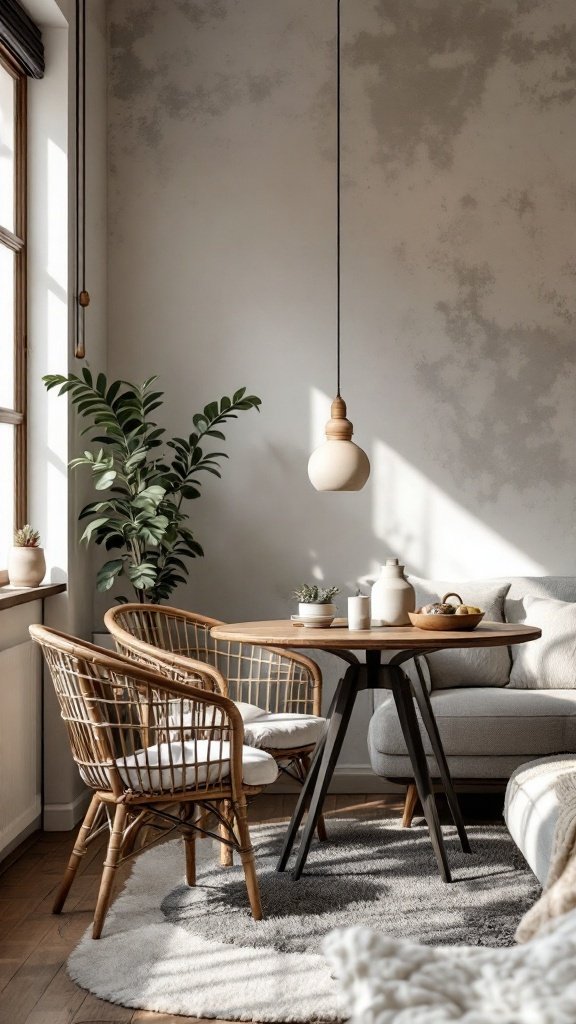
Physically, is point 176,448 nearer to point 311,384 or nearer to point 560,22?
point 311,384

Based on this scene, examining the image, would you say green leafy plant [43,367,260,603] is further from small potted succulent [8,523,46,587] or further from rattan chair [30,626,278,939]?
rattan chair [30,626,278,939]

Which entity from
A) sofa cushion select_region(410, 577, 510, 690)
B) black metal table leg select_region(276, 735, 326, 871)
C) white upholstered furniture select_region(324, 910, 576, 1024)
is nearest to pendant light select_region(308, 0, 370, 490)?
black metal table leg select_region(276, 735, 326, 871)

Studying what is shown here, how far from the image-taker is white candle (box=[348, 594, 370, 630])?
346 cm

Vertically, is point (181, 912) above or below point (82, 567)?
below

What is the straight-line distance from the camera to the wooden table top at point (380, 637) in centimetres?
314

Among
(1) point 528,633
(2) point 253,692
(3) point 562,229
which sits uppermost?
(3) point 562,229

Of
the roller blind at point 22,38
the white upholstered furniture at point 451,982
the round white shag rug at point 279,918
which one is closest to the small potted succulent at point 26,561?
the round white shag rug at point 279,918

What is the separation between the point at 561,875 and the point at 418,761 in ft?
3.81

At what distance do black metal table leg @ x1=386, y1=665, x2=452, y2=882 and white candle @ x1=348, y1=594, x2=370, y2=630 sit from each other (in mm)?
168

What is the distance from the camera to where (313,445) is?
→ 487 centimetres

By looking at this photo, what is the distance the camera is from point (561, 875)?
2295mm

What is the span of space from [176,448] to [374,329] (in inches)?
42.7

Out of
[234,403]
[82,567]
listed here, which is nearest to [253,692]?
[82,567]

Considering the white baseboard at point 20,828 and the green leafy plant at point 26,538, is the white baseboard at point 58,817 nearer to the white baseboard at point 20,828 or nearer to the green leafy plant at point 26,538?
the white baseboard at point 20,828
